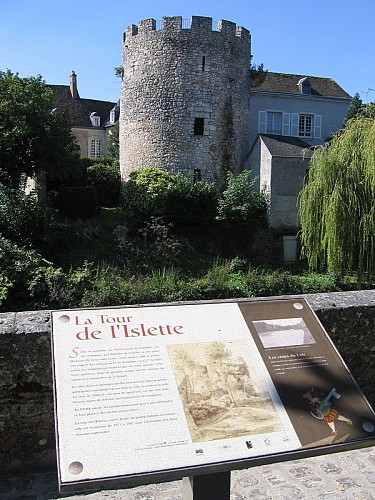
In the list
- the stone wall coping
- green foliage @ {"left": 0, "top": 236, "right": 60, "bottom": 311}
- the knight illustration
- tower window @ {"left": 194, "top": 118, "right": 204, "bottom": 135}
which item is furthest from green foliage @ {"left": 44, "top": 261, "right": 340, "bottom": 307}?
the knight illustration

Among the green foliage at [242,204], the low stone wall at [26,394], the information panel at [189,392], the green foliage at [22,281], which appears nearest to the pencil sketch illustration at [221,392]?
the information panel at [189,392]

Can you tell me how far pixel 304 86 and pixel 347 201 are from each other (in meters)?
13.3

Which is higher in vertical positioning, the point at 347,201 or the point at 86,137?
the point at 86,137

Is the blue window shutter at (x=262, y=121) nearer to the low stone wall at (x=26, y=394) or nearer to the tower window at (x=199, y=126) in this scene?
the tower window at (x=199, y=126)

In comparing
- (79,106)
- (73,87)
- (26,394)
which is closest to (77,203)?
(26,394)

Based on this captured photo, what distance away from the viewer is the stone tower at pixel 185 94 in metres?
22.1

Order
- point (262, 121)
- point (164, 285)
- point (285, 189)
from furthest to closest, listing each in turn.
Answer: point (262, 121) → point (285, 189) → point (164, 285)

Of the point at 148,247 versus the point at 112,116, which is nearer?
the point at 148,247

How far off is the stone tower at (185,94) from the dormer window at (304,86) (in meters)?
3.84

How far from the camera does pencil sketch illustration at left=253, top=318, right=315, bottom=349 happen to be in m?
2.69

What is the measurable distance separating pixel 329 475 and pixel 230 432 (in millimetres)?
1762

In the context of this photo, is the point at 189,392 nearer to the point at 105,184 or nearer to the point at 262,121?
the point at 105,184

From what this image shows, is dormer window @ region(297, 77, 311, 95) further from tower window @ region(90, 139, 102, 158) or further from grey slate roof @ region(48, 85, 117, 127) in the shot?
grey slate roof @ region(48, 85, 117, 127)

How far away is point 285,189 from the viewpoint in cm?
2067
